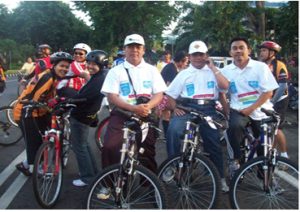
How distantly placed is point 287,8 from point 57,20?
1965 inches

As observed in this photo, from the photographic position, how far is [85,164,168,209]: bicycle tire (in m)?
3.56

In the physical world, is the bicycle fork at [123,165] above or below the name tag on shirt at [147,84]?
below

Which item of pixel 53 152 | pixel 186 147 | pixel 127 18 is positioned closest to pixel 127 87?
pixel 186 147

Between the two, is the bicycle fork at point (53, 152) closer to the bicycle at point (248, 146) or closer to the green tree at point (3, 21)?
the bicycle at point (248, 146)

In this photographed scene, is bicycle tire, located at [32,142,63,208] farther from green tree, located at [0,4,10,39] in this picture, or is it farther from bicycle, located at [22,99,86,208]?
green tree, located at [0,4,10,39]

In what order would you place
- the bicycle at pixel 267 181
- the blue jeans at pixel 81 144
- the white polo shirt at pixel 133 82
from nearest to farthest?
1. the bicycle at pixel 267 181
2. the white polo shirt at pixel 133 82
3. the blue jeans at pixel 81 144

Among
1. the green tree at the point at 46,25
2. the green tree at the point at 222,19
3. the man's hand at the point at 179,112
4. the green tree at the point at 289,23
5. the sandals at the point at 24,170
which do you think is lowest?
the sandals at the point at 24,170

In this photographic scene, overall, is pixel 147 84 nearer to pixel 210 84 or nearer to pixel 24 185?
pixel 210 84

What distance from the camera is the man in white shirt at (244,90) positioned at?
4539 millimetres

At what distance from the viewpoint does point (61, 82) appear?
523 centimetres

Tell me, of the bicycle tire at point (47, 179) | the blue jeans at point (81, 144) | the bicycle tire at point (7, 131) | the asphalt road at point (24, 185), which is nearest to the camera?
the bicycle tire at point (47, 179)

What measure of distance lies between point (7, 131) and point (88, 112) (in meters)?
3.18

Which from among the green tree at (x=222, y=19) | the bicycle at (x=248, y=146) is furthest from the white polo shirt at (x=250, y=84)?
the green tree at (x=222, y=19)

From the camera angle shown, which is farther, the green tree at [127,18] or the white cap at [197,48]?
the green tree at [127,18]
